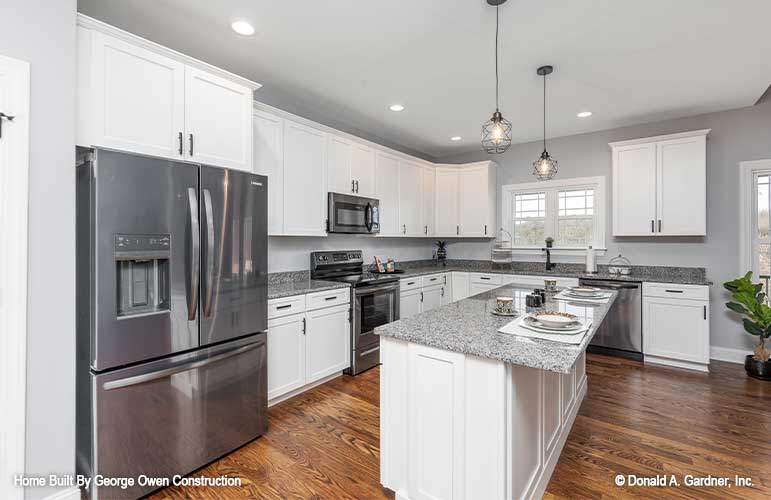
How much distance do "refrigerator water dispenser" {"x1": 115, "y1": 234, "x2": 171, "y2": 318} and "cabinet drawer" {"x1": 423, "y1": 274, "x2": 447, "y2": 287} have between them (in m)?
3.20

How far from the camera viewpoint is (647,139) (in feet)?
13.3

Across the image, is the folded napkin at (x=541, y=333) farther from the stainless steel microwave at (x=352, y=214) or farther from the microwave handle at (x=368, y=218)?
the microwave handle at (x=368, y=218)

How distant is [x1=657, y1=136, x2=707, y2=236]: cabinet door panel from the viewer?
383cm

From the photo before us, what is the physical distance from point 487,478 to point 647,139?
13.8 feet

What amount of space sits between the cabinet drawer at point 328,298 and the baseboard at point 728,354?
4078mm

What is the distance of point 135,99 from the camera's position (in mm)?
2010

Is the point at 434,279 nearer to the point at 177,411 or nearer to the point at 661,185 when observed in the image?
the point at 661,185

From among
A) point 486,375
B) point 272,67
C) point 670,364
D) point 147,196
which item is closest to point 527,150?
point 670,364

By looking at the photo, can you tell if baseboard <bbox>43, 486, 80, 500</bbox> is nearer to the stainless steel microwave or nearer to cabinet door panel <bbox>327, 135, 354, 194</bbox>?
the stainless steel microwave

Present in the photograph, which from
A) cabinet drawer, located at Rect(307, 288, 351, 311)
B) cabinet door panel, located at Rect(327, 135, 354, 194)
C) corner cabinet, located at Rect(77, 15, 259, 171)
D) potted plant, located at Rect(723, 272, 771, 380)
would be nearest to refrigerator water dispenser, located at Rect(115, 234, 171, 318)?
corner cabinet, located at Rect(77, 15, 259, 171)

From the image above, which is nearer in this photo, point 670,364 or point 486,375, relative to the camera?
point 486,375

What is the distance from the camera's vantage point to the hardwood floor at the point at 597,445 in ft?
6.34

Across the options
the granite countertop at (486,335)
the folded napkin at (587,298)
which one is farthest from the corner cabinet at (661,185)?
the granite countertop at (486,335)

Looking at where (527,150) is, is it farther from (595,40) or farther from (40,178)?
(40,178)
